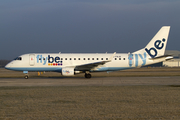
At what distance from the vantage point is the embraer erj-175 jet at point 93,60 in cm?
2988

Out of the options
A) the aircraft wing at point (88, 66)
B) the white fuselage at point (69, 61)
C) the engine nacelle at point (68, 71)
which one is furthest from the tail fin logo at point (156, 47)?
the engine nacelle at point (68, 71)

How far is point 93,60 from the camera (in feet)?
100

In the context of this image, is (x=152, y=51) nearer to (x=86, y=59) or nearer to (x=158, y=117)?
(x=86, y=59)

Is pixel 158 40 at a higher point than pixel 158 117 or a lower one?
higher

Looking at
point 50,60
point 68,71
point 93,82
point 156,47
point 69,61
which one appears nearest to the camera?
point 93,82

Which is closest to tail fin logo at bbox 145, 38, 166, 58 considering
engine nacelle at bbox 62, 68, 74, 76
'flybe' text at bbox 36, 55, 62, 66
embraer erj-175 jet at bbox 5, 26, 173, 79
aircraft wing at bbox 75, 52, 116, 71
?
embraer erj-175 jet at bbox 5, 26, 173, 79

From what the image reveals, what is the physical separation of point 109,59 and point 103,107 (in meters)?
18.8

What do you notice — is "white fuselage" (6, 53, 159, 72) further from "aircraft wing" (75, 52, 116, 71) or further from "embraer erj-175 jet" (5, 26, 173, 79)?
"aircraft wing" (75, 52, 116, 71)

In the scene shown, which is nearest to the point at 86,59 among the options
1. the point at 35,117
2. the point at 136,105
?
the point at 136,105

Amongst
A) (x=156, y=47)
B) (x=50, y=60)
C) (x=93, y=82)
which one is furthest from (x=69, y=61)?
(x=156, y=47)

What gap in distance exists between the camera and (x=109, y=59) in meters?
28.8

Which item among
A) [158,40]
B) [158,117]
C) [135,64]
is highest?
[158,40]

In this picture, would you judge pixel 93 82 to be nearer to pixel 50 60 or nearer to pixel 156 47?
pixel 50 60

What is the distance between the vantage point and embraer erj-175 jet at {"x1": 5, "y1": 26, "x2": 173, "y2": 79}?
2988cm
